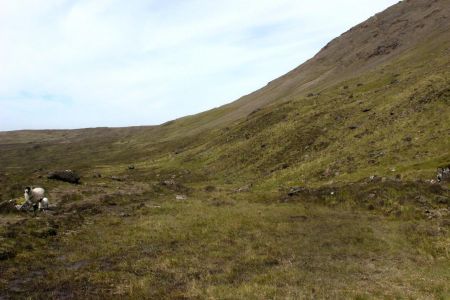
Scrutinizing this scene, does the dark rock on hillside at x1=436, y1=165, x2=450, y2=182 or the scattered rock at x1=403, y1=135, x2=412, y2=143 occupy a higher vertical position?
the scattered rock at x1=403, y1=135, x2=412, y2=143

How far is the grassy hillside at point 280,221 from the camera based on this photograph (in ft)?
62.3

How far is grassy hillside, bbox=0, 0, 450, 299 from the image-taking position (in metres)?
19.0

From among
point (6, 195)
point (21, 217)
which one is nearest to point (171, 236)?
point (21, 217)

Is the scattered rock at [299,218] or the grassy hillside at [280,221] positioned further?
the scattered rock at [299,218]

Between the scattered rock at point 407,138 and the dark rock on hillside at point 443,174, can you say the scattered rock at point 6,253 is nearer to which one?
the dark rock on hillside at point 443,174

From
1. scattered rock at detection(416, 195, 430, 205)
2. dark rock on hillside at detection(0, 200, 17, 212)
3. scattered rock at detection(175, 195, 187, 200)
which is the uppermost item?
dark rock on hillside at detection(0, 200, 17, 212)

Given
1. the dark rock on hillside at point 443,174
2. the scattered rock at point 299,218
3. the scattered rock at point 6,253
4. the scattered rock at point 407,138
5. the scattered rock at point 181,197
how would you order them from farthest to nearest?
the scattered rock at point 407,138
the scattered rock at point 181,197
the dark rock on hillside at point 443,174
the scattered rock at point 299,218
the scattered rock at point 6,253

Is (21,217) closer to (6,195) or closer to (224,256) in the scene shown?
(6,195)

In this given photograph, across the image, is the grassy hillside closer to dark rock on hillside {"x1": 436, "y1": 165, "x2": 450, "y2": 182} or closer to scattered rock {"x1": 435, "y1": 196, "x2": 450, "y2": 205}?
scattered rock {"x1": 435, "y1": 196, "x2": 450, "y2": 205}

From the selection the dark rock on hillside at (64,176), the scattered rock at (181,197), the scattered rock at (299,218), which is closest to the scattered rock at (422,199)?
the scattered rock at (299,218)

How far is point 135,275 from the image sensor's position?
19.9 meters

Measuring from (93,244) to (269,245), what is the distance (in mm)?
10857

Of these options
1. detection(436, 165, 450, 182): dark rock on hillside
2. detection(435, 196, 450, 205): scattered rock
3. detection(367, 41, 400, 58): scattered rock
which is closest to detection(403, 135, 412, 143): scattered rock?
detection(436, 165, 450, 182): dark rock on hillside

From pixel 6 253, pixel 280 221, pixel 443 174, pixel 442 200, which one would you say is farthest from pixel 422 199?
pixel 6 253
